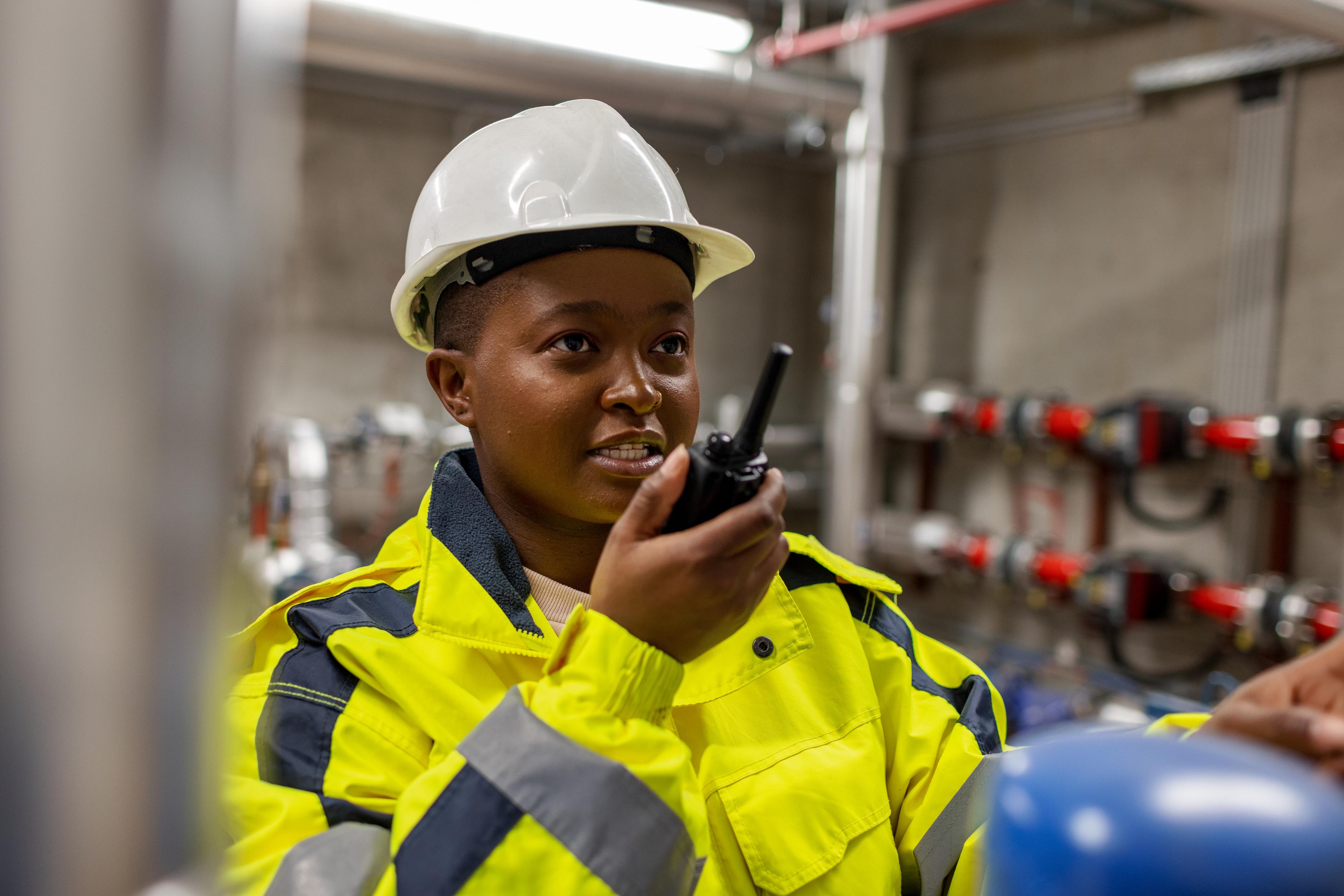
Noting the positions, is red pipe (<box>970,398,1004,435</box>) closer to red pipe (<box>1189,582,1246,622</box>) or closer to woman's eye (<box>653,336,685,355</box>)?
red pipe (<box>1189,582,1246,622</box>)

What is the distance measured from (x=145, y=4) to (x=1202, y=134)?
369 cm

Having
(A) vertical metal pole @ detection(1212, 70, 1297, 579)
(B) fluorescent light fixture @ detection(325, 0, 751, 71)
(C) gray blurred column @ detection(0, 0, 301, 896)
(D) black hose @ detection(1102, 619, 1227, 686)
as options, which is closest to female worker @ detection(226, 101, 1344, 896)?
(C) gray blurred column @ detection(0, 0, 301, 896)

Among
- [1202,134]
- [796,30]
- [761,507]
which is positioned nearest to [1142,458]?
[1202,134]

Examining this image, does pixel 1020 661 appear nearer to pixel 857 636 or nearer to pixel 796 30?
pixel 796 30

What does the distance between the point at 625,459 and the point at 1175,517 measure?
297cm

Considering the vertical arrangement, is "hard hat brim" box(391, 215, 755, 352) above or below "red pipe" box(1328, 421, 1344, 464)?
above

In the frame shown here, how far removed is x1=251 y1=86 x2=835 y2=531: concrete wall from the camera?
124 inches

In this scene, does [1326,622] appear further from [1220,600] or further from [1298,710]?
[1298,710]

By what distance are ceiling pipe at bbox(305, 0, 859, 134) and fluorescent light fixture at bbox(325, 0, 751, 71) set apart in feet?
0.05

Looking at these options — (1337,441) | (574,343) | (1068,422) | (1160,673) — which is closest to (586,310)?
(574,343)

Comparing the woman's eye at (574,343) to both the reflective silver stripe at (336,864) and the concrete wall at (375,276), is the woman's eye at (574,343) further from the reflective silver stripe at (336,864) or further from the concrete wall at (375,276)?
the concrete wall at (375,276)

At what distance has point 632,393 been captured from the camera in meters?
0.84

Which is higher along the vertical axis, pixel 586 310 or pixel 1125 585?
pixel 586 310

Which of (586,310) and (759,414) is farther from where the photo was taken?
(586,310)
